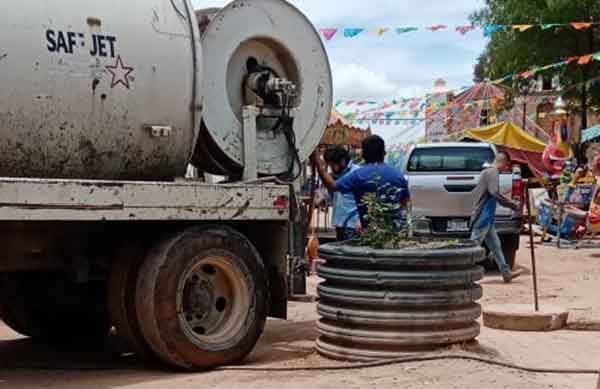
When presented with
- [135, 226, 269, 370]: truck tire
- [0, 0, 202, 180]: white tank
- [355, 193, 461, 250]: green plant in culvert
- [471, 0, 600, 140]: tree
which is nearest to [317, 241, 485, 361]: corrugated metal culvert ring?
[355, 193, 461, 250]: green plant in culvert

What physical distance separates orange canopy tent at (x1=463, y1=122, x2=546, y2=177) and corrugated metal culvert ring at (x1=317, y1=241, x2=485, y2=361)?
22339 mm

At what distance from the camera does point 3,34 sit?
5.93 m

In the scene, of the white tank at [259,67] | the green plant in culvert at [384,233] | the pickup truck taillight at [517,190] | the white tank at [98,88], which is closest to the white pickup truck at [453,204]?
the pickup truck taillight at [517,190]

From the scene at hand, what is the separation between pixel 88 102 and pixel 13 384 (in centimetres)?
201

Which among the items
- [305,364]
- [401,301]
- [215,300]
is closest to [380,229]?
[401,301]

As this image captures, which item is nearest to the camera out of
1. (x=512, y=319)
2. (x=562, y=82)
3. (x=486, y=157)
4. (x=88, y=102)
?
(x=88, y=102)

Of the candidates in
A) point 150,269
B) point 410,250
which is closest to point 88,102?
point 150,269

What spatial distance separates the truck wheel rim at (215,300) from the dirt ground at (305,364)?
335mm

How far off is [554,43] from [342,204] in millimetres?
24017

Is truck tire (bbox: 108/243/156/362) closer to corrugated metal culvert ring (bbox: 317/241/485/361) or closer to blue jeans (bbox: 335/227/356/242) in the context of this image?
corrugated metal culvert ring (bbox: 317/241/485/361)

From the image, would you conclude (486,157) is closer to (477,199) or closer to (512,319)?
(477,199)

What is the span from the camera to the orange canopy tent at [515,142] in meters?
28.7

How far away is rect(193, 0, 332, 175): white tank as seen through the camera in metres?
7.53

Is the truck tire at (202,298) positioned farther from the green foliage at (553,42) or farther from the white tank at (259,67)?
the green foliage at (553,42)
